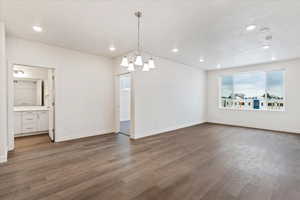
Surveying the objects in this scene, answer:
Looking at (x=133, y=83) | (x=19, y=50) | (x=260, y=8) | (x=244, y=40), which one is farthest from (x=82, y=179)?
(x=244, y=40)

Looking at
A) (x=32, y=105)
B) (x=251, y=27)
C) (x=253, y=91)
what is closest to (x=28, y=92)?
(x=32, y=105)

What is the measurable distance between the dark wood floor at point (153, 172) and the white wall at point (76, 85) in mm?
795

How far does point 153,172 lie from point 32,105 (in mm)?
5672

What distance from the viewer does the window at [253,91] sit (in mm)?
5762

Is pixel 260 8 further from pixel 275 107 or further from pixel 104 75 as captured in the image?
pixel 275 107

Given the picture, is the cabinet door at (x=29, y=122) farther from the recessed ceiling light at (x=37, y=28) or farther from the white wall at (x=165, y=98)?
the white wall at (x=165, y=98)

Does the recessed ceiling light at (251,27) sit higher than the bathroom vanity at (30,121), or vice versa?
the recessed ceiling light at (251,27)

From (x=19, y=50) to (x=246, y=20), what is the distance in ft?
16.9

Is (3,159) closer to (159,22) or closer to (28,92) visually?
(28,92)

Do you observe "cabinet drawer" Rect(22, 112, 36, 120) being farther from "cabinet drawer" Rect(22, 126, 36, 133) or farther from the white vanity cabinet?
"cabinet drawer" Rect(22, 126, 36, 133)

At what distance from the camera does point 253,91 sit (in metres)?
6.40

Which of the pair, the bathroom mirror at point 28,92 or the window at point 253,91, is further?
the window at point 253,91

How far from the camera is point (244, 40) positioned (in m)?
3.59

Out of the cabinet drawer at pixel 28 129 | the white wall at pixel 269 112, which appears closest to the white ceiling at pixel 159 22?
the white wall at pixel 269 112
